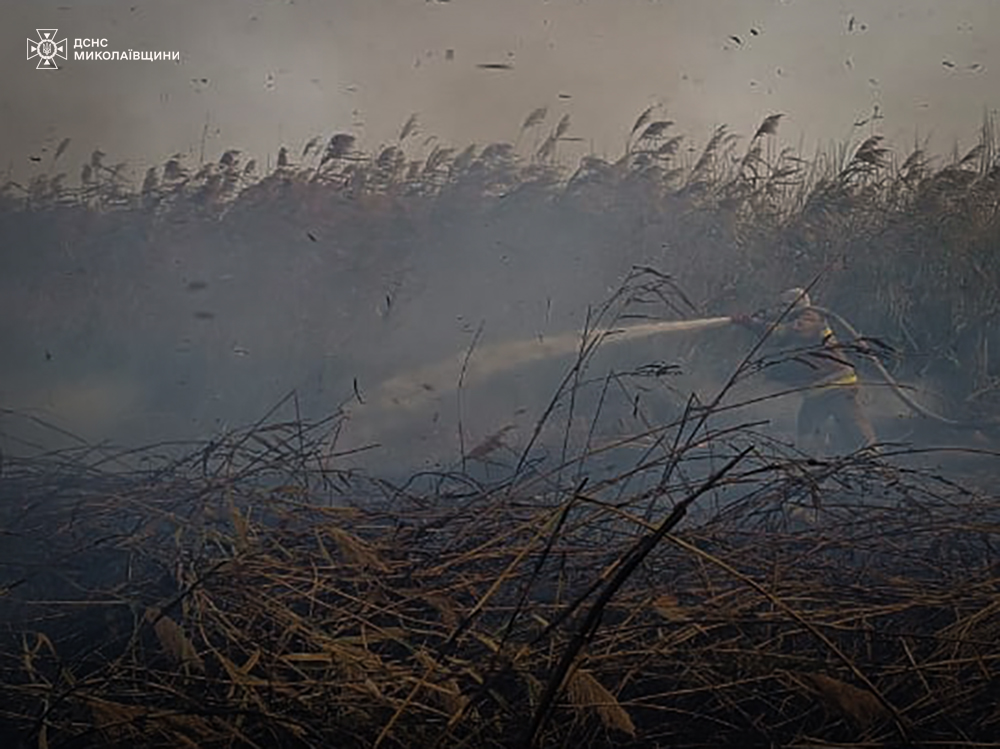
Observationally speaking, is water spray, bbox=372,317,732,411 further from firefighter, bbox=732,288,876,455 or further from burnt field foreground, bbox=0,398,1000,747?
burnt field foreground, bbox=0,398,1000,747

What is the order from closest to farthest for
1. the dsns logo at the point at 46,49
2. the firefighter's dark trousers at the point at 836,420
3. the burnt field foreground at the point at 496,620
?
1. the burnt field foreground at the point at 496,620
2. the dsns logo at the point at 46,49
3. the firefighter's dark trousers at the point at 836,420

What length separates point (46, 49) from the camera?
4.29 metres

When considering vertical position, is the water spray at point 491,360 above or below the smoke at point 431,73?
below

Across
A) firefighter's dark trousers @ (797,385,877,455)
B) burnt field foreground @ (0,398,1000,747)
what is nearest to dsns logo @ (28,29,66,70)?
burnt field foreground @ (0,398,1000,747)

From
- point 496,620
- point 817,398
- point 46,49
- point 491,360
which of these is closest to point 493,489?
point 496,620

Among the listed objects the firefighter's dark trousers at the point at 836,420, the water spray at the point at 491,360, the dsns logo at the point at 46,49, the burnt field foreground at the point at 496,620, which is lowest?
the firefighter's dark trousers at the point at 836,420

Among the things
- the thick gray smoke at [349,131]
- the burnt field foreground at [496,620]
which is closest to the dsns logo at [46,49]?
the thick gray smoke at [349,131]

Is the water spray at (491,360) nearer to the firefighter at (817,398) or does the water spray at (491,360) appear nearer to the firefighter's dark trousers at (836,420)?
the firefighter at (817,398)

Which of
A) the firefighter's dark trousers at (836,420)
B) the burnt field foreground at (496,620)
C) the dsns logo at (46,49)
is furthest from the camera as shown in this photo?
the firefighter's dark trousers at (836,420)

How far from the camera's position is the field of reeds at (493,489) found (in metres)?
1.88

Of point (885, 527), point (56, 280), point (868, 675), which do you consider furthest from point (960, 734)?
point (56, 280)

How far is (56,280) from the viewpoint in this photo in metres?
4.60

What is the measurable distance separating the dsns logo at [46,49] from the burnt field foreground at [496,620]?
220 centimetres

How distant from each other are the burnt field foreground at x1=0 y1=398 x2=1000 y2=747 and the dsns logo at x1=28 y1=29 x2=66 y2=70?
220 centimetres
